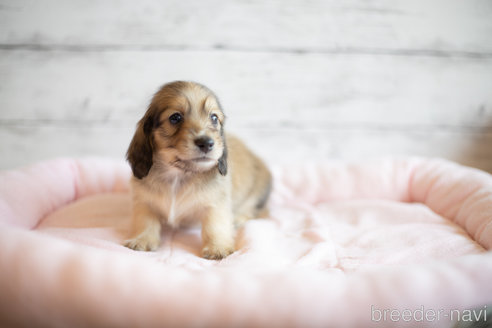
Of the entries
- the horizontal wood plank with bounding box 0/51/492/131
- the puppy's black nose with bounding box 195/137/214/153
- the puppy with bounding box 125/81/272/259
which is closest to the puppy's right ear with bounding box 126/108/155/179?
the puppy with bounding box 125/81/272/259

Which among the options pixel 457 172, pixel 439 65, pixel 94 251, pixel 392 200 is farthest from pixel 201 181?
pixel 439 65

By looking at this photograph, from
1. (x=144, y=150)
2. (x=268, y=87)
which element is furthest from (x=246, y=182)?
(x=268, y=87)

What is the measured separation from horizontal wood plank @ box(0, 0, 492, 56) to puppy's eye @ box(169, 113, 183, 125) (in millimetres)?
1418

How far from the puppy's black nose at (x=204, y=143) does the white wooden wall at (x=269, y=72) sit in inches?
61.0

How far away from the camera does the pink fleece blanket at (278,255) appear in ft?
3.48

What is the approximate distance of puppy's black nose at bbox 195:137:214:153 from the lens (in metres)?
1.61

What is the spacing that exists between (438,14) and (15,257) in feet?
12.0

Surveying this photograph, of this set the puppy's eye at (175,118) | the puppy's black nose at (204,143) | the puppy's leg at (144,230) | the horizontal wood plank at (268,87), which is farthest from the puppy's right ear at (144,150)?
the horizontal wood plank at (268,87)

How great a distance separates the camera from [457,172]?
2422mm

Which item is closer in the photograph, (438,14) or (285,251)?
(285,251)

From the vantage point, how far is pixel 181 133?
1700mm

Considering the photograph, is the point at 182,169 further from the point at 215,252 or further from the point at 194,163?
the point at 215,252

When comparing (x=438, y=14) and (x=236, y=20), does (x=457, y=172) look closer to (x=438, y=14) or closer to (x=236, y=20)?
(x=438, y=14)

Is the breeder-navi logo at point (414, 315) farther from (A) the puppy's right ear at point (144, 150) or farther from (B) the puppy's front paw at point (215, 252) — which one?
(A) the puppy's right ear at point (144, 150)
